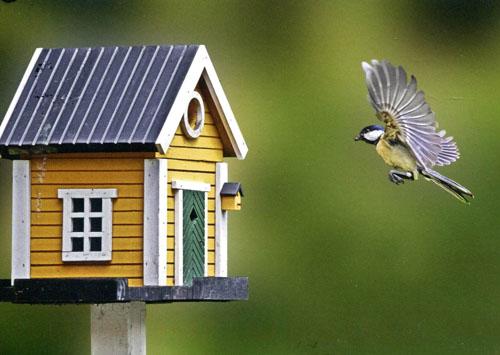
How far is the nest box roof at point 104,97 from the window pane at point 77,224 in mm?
229

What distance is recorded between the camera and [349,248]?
31.8ft

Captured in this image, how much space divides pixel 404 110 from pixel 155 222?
0.83m

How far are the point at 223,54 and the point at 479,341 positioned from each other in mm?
2172

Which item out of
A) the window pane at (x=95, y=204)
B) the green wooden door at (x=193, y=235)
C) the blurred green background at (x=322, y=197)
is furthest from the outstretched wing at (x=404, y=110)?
the blurred green background at (x=322, y=197)

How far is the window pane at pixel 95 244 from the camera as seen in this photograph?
519cm

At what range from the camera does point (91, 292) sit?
16.6 feet

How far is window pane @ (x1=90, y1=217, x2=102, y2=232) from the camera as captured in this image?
17.1 ft

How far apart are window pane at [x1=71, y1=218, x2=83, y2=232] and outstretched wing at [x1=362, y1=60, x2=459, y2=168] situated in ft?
3.19

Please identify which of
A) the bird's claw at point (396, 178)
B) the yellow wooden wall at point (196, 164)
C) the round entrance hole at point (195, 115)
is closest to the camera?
the yellow wooden wall at point (196, 164)

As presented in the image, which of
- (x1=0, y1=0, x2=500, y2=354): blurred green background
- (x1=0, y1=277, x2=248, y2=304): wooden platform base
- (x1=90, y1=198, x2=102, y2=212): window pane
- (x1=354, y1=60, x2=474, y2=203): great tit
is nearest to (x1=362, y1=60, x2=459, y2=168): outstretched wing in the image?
(x1=354, y1=60, x2=474, y2=203): great tit

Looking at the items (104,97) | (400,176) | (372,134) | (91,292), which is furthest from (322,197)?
(91,292)

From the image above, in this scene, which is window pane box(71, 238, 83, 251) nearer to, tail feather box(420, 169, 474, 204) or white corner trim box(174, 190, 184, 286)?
white corner trim box(174, 190, 184, 286)

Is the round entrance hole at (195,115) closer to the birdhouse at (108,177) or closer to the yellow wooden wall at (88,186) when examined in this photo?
the birdhouse at (108,177)

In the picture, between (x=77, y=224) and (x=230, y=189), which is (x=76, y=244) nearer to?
(x=77, y=224)
